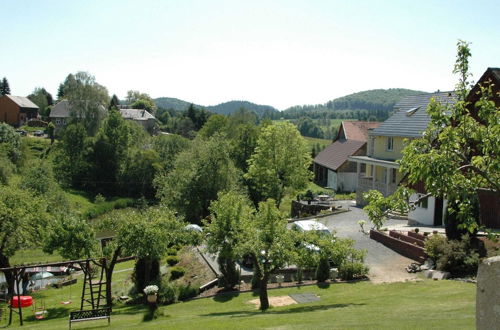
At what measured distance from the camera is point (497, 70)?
2684 centimetres

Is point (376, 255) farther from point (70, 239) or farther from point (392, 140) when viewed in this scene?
point (392, 140)

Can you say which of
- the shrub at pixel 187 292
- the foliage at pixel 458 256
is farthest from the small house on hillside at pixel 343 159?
the shrub at pixel 187 292

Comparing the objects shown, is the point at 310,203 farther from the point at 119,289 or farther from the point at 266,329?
Result: the point at 266,329

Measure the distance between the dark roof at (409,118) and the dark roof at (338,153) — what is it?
1374cm

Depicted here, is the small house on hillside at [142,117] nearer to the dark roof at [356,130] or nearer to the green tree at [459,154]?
the dark roof at [356,130]

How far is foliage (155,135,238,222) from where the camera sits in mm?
44875

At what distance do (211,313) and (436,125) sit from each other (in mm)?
11686

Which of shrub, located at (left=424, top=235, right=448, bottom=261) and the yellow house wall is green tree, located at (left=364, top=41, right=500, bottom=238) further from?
→ the yellow house wall

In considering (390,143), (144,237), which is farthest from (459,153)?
(390,143)

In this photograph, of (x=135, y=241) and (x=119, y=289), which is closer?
(x=135, y=241)

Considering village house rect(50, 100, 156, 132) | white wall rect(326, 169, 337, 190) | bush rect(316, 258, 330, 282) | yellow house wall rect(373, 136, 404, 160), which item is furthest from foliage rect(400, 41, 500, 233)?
village house rect(50, 100, 156, 132)

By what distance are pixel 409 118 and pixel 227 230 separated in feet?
78.6

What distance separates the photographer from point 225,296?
2192 cm

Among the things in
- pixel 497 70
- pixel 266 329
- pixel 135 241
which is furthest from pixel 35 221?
pixel 497 70
